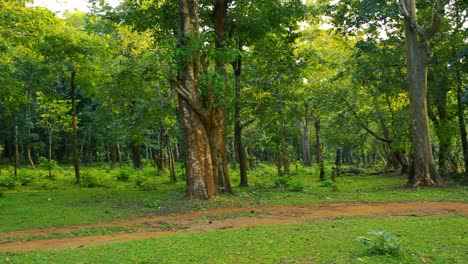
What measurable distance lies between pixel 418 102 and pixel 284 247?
11025 millimetres

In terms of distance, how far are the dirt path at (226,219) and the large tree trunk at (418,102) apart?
13.7 feet

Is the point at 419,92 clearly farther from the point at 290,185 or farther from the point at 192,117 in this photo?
the point at 192,117

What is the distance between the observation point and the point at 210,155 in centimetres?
1348

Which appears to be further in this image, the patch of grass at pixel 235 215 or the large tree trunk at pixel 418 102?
the large tree trunk at pixel 418 102

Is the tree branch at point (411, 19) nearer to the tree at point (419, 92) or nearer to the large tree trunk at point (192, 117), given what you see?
the tree at point (419, 92)

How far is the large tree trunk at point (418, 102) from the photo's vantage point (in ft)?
50.2

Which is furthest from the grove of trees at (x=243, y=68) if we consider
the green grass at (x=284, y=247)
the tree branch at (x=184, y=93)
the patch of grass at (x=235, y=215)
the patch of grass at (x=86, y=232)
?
the green grass at (x=284, y=247)

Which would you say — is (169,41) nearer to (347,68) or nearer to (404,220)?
(404,220)

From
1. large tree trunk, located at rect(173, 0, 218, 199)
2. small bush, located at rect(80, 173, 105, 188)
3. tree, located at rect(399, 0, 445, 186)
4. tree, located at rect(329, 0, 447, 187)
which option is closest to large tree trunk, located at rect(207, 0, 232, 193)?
large tree trunk, located at rect(173, 0, 218, 199)

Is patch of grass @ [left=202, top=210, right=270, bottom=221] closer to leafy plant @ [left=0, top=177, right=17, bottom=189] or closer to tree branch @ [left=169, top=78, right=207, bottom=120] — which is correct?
Answer: tree branch @ [left=169, top=78, right=207, bottom=120]

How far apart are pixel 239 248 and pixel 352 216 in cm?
392

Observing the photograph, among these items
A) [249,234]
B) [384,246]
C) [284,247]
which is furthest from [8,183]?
[384,246]

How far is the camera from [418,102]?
1567 centimetres

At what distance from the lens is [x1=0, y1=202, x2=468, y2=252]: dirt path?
8.09 metres
